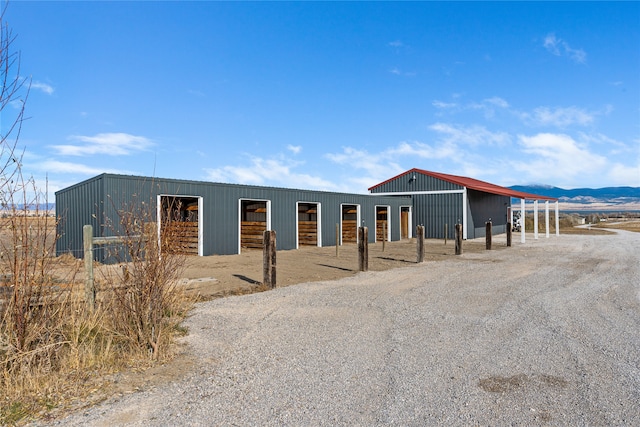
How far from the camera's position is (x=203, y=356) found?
15.5ft

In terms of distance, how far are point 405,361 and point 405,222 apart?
908 inches

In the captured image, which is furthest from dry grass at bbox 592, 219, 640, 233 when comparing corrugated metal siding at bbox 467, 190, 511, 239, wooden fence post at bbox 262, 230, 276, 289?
wooden fence post at bbox 262, 230, 276, 289

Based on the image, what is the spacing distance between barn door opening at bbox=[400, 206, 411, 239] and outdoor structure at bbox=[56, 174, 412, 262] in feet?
2.66

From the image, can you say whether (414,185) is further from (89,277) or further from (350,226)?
(89,277)

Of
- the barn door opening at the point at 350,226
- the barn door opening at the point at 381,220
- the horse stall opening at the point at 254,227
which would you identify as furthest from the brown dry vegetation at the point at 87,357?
the barn door opening at the point at 381,220

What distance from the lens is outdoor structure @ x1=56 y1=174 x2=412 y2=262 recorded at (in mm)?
13461

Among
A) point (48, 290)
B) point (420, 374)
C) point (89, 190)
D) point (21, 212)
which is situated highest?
point (89, 190)

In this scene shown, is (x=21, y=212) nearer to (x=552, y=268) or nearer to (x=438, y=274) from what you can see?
(x=438, y=274)

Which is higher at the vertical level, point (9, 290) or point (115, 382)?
point (9, 290)

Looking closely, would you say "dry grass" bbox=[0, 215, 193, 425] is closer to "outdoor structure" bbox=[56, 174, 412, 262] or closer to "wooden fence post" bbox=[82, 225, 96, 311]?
"wooden fence post" bbox=[82, 225, 96, 311]

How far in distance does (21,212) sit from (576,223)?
52974mm

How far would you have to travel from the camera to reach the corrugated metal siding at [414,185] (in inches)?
1022

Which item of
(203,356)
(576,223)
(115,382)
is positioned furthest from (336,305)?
(576,223)

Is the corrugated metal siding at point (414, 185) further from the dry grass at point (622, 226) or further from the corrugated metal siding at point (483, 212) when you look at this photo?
the dry grass at point (622, 226)
